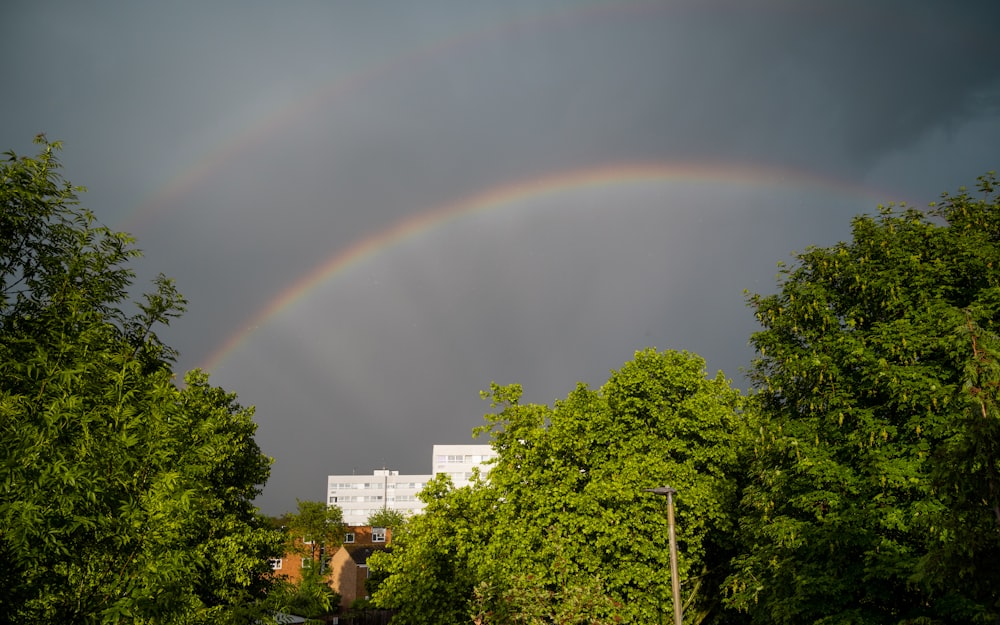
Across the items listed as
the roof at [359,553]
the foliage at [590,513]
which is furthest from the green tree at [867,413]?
the roof at [359,553]

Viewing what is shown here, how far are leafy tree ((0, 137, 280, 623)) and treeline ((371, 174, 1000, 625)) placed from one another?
603 inches

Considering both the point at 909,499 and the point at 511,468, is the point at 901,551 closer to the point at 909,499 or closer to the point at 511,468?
the point at 909,499

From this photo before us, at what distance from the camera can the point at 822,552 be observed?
73.7 ft

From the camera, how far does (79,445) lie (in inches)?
458

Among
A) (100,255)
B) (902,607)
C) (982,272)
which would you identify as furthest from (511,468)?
(100,255)

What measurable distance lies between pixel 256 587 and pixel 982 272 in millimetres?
38488

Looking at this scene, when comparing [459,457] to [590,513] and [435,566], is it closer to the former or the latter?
[435,566]

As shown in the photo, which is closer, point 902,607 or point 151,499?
point 151,499

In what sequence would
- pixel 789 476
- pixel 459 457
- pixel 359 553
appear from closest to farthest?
pixel 789 476, pixel 359 553, pixel 459 457

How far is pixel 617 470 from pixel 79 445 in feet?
80.1

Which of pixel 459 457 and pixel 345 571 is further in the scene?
pixel 459 457

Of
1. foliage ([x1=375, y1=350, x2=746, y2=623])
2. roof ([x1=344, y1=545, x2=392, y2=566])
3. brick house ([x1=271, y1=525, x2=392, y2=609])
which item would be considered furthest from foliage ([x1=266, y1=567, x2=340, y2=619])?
roof ([x1=344, y1=545, x2=392, y2=566])

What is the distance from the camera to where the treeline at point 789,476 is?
749 inches

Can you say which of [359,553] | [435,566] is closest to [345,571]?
[359,553]
